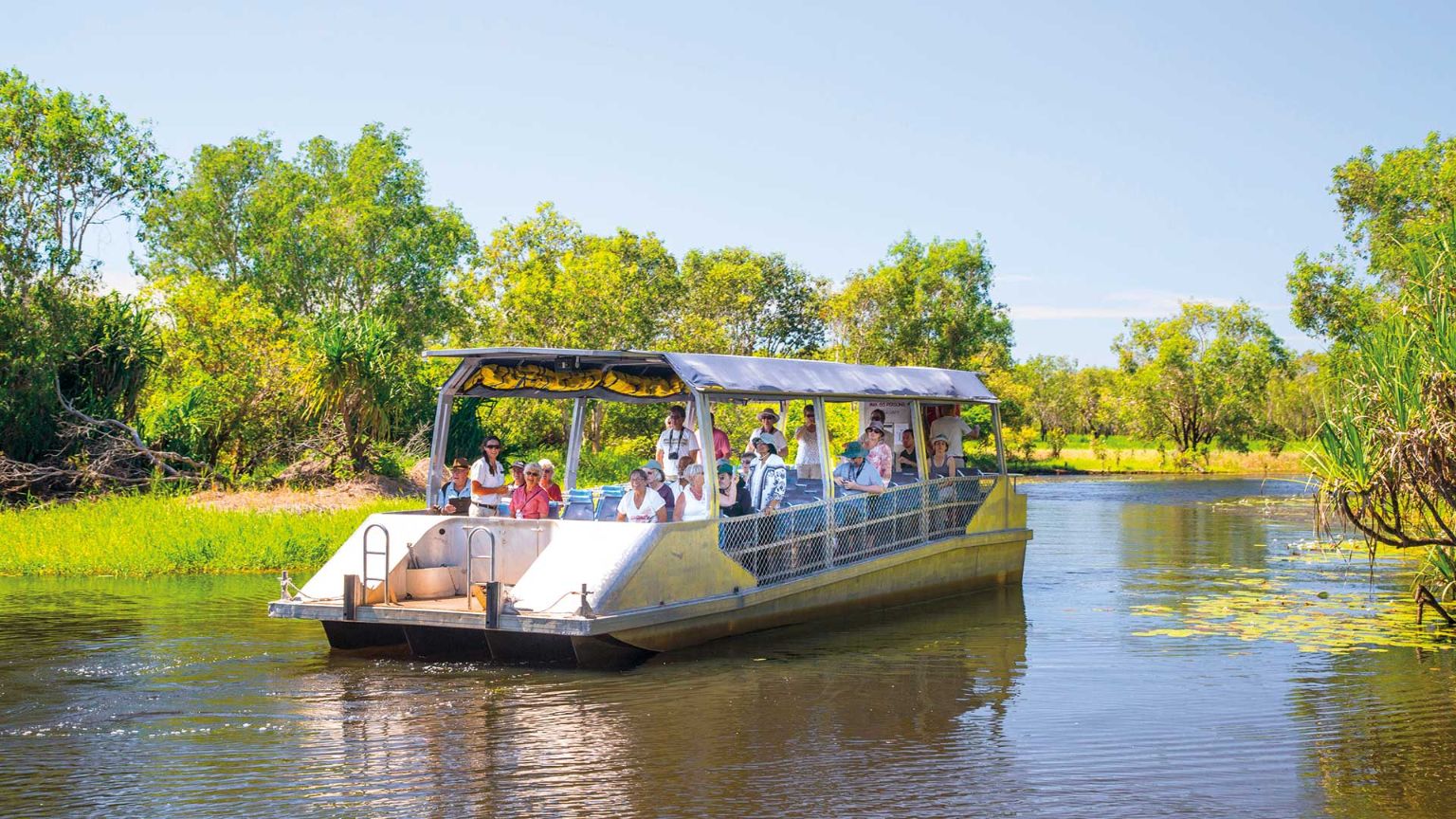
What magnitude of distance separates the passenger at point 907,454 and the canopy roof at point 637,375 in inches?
68.5

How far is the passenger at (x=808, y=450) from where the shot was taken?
1600 centimetres

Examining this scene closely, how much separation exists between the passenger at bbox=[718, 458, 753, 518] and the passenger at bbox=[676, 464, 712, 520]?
212mm

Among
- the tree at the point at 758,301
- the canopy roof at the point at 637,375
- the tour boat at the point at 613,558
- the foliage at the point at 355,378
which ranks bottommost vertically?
the tour boat at the point at 613,558

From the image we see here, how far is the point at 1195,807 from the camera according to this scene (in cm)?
823

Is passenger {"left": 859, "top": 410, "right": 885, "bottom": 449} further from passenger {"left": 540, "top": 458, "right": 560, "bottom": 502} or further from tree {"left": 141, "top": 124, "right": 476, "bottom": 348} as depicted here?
tree {"left": 141, "top": 124, "right": 476, "bottom": 348}

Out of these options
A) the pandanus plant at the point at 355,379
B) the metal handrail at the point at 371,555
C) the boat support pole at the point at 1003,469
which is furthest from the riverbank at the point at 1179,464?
the metal handrail at the point at 371,555

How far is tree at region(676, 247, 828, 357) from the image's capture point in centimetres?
6194

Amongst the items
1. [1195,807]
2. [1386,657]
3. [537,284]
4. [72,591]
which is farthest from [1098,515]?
[1195,807]

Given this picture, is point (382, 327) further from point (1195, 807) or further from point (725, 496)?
point (1195, 807)

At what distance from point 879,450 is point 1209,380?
5227 centimetres

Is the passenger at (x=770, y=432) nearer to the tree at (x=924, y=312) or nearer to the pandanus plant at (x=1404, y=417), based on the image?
the pandanus plant at (x=1404, y=417)

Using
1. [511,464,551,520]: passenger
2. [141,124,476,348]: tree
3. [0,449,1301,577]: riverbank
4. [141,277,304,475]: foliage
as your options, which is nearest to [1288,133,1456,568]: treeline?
[511,464,551,520]: passenger

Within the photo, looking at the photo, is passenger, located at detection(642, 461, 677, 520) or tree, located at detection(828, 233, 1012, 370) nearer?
passenger, located at detection(642, 461, 677, 520)

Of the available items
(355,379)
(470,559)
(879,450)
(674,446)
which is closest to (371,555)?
(470,559)
